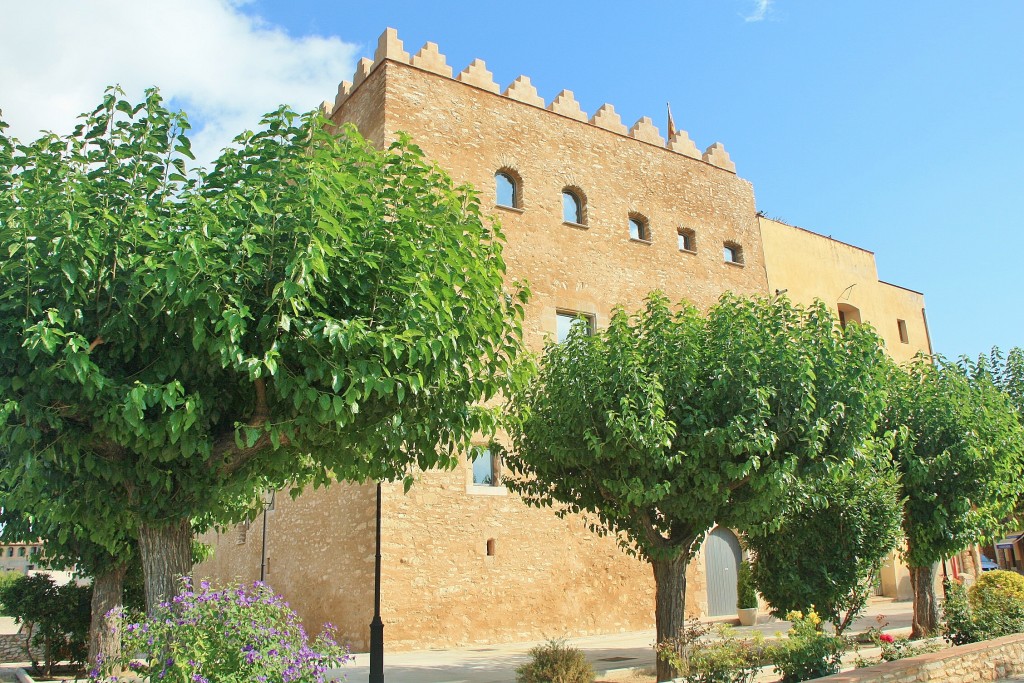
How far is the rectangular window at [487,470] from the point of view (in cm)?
1628

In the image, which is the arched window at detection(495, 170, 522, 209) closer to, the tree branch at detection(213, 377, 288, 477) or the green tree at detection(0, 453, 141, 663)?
the green tree at detection(0, 453, 141, 663)

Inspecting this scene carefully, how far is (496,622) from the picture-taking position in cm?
1555

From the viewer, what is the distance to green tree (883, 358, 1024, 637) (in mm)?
13891

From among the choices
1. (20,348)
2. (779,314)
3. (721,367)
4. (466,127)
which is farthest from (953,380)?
(20,348)

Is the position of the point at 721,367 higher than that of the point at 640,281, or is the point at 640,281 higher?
the point at 640,281

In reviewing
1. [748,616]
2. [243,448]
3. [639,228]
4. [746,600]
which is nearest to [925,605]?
[748,616]

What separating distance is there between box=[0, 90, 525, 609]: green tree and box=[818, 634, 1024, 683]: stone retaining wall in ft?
15.8

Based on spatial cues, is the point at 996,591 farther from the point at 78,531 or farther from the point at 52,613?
the point at 52,613

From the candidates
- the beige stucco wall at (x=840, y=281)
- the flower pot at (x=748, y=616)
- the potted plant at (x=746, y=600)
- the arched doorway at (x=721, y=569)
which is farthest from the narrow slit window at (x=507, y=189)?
the flower pot at (x=748, y=616)

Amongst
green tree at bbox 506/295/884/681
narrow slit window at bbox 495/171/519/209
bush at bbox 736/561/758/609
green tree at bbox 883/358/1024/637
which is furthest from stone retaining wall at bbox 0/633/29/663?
green tree at bbox 883/358/1024/637

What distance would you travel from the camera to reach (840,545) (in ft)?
42.7

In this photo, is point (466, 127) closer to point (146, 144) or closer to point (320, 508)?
point (320, 508)

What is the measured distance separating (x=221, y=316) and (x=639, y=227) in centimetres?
1571

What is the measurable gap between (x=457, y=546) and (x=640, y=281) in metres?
8.27
